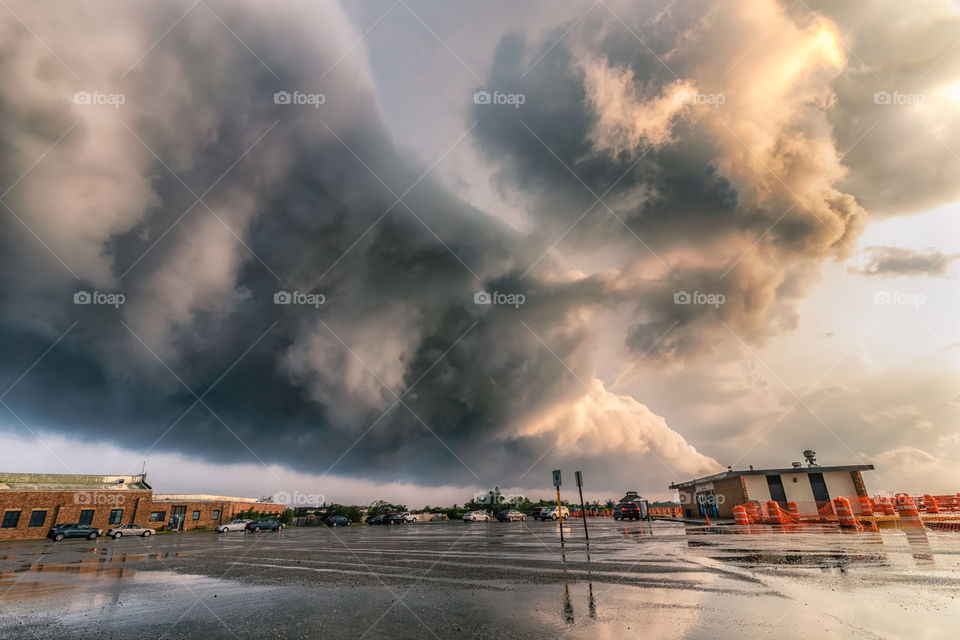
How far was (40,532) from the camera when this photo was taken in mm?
45000

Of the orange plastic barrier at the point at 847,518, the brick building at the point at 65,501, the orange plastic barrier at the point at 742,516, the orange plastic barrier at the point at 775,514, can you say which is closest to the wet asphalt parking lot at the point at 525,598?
the orange plastic barrier at the point at 847,518

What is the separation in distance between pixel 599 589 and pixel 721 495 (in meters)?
38.0

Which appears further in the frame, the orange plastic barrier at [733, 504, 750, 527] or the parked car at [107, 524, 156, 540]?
the parked car at [107, 524, 156, 540]

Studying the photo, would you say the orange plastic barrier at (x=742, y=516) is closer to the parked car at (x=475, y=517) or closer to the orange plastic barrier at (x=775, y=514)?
the orange plastic barrier at (x=775, y=514)

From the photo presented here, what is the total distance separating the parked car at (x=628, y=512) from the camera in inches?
1549

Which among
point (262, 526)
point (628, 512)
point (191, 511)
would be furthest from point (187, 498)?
point (628, 512)

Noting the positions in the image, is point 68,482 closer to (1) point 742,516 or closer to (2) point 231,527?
(2) point 231,527

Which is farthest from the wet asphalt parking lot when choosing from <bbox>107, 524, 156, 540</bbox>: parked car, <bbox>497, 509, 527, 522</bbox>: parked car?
<bbox>497, 509, 527, 522</bbox>: parked car

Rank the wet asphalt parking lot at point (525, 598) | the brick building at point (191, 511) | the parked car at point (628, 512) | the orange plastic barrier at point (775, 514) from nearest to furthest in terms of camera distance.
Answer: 1. the wet asphalt parking lot at point (525, 598)
2. the orange plastic barrier at point (775, 514)
3. the parked car at point (628, 512)
4. the brick building at point (191, 511)

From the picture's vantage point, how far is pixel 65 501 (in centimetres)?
4725

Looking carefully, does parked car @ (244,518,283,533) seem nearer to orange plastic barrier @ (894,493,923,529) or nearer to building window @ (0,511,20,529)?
Result: building window @ (0,511,20,529)

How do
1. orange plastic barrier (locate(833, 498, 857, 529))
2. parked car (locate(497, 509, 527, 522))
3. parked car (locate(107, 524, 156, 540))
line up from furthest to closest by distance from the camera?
parked car (locate(497, 509, 527, 522))
parked car (locate(107, 524, 156, 540))
orange plastic barrier (locate(833, 498, 857, 529))

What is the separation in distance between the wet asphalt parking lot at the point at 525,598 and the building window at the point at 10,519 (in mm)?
47094

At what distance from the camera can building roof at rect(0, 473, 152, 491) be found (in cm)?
4753
